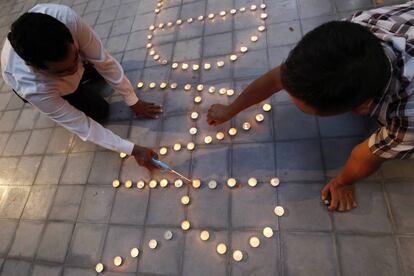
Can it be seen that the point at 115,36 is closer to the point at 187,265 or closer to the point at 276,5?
the point at 276,5

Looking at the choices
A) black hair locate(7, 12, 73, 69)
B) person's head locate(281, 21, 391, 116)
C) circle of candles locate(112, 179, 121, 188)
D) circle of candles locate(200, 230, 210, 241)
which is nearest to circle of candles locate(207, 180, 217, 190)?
circle of candles locate(200, 230, 210, 241)

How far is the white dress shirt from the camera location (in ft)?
4.73

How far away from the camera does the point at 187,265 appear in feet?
4.95

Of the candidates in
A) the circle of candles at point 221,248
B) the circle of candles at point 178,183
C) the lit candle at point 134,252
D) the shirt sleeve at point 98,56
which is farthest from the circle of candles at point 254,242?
the shirt sleeve at point 98,56

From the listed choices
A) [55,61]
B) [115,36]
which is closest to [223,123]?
[55,61]

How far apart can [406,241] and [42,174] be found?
7.63 ft

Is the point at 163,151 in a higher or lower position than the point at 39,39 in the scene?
lower

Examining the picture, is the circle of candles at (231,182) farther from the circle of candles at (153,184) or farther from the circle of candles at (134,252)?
the circle of candles at (134,252)

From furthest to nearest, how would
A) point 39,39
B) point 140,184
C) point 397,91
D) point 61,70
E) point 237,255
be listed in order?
1. point 140,184
2. point 237,255
3. point 61,70
4. point 39,39
5. point 397,91

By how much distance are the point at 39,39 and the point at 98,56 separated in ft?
1.92

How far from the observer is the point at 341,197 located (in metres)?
1.43

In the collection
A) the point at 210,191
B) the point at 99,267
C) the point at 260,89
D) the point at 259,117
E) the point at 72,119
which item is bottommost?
the point at 99,267

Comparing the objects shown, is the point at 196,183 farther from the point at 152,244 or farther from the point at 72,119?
the point at 72,119

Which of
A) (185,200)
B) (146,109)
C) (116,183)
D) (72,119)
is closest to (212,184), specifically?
(185,200)
